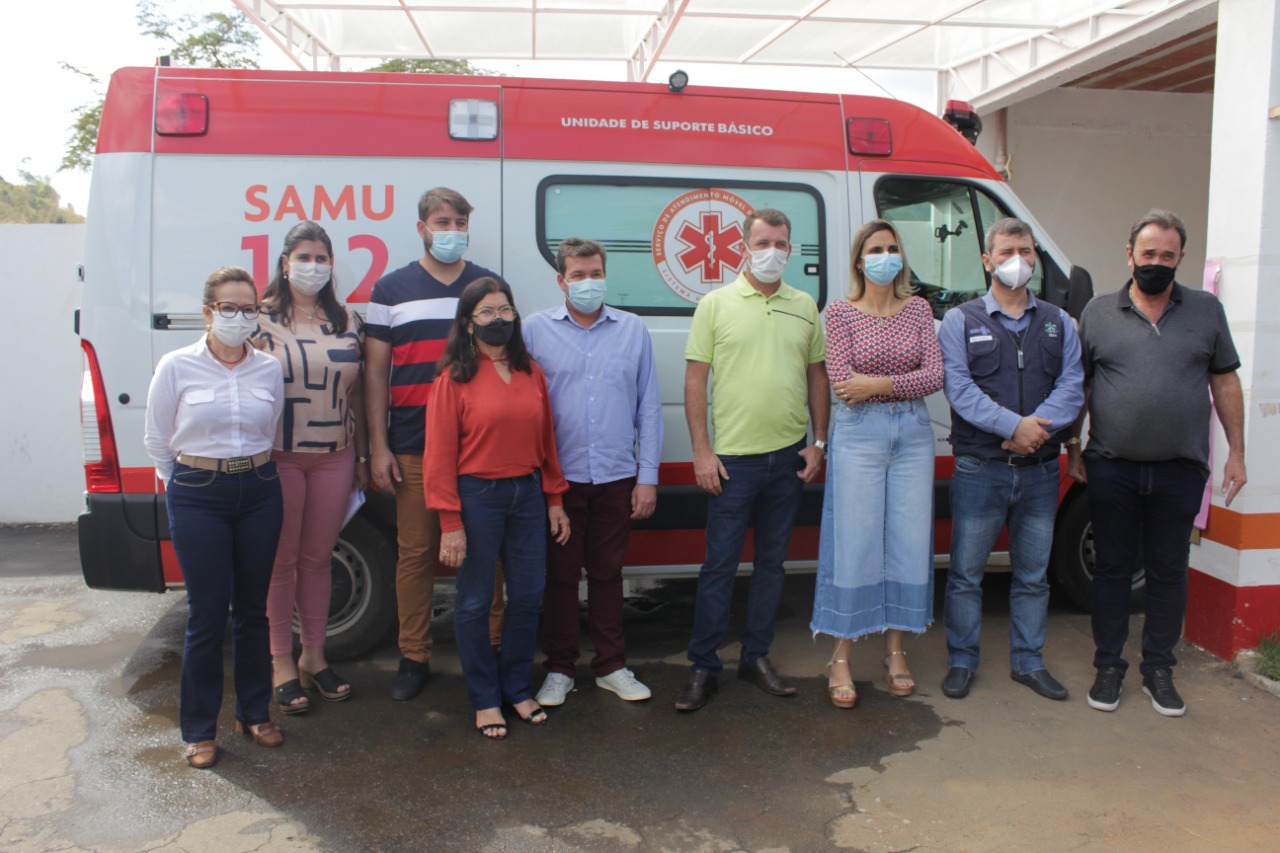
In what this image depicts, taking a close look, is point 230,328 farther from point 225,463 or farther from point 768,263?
point 768,263

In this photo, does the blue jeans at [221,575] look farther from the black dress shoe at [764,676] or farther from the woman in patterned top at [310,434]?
the black dress shoe at [764,676]

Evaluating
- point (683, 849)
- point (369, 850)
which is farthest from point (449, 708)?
point (683, 849)

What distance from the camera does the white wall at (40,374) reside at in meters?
6.80

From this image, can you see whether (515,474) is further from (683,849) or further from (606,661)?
(683,849)

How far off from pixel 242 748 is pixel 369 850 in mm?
914

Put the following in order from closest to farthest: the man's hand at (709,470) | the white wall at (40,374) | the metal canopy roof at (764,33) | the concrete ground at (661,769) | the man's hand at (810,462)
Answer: the concrete ground at (661,769)
the man's hand at (709,470)
the man's hand at (810,462)
the white wall at (40,374)
the metal canopy roof at (764,33)

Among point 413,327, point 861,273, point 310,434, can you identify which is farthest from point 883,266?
point 310,434

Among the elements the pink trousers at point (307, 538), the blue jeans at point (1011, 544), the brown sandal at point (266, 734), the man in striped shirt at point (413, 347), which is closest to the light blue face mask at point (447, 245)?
the man in striped shirt at point (413, 347)

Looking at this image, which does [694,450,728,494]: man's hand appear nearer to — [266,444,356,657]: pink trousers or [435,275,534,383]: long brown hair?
[435,275,534,383]: long brown hair

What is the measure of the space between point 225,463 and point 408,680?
1.25 meters

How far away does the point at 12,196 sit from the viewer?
2278cm

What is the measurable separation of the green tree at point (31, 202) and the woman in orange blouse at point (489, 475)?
2068 centimetres

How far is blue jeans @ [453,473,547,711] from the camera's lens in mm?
3465

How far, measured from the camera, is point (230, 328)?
320 centimetres
